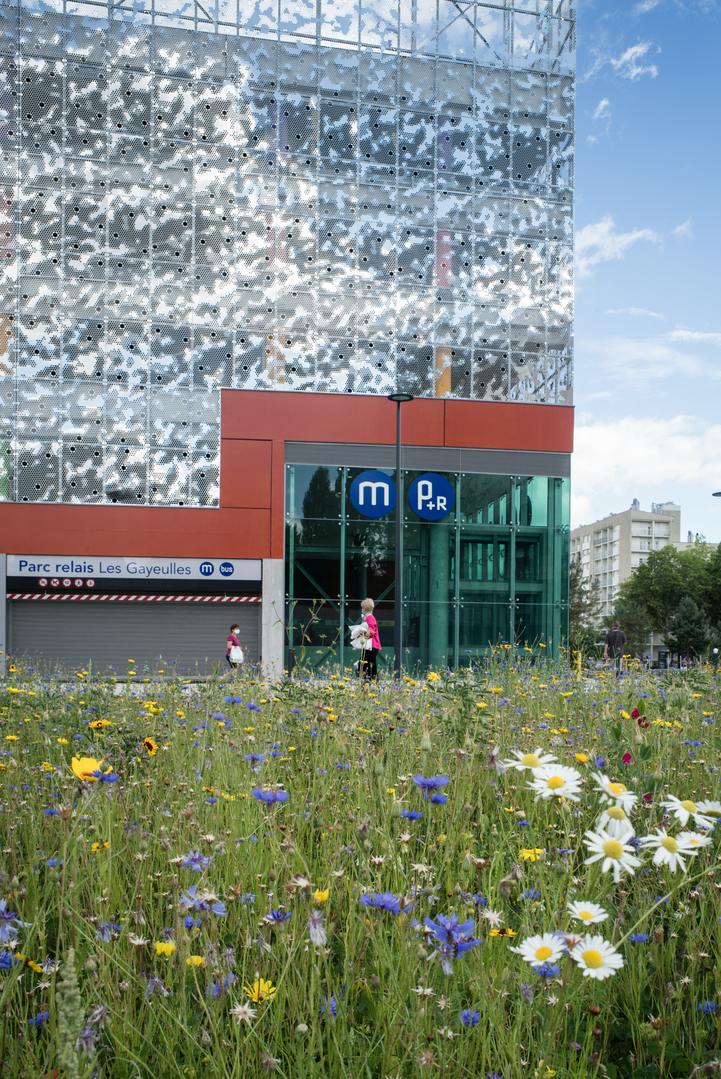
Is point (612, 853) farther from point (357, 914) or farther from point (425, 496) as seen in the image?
point (425, 496)

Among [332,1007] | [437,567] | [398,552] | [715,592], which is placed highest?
[398,552]

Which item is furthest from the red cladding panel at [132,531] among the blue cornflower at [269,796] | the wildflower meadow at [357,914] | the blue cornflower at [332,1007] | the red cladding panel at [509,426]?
the blue cornflower at [332,1007]

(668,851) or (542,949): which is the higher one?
(668,851)

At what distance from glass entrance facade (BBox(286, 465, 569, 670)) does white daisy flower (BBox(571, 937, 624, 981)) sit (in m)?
19.0

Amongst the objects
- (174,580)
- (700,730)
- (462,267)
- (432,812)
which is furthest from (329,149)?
(432,812)

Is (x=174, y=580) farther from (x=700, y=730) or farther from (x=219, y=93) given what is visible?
(x=700, y=730)

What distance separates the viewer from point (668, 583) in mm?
67375

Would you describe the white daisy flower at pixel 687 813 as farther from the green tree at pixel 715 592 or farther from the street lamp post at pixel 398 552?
the green tree at pixel 715 592

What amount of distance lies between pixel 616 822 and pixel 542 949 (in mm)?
287

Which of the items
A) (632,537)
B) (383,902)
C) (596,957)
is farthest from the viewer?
(632,537)

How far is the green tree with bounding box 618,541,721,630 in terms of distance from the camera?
65.4 m

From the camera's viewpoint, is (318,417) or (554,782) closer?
(554,782)

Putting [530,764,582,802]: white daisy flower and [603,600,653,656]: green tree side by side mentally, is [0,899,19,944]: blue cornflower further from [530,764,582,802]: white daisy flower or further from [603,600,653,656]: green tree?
[603,600,653,656]: green tree

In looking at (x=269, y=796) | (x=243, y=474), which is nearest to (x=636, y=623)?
(x=243, y=474)
